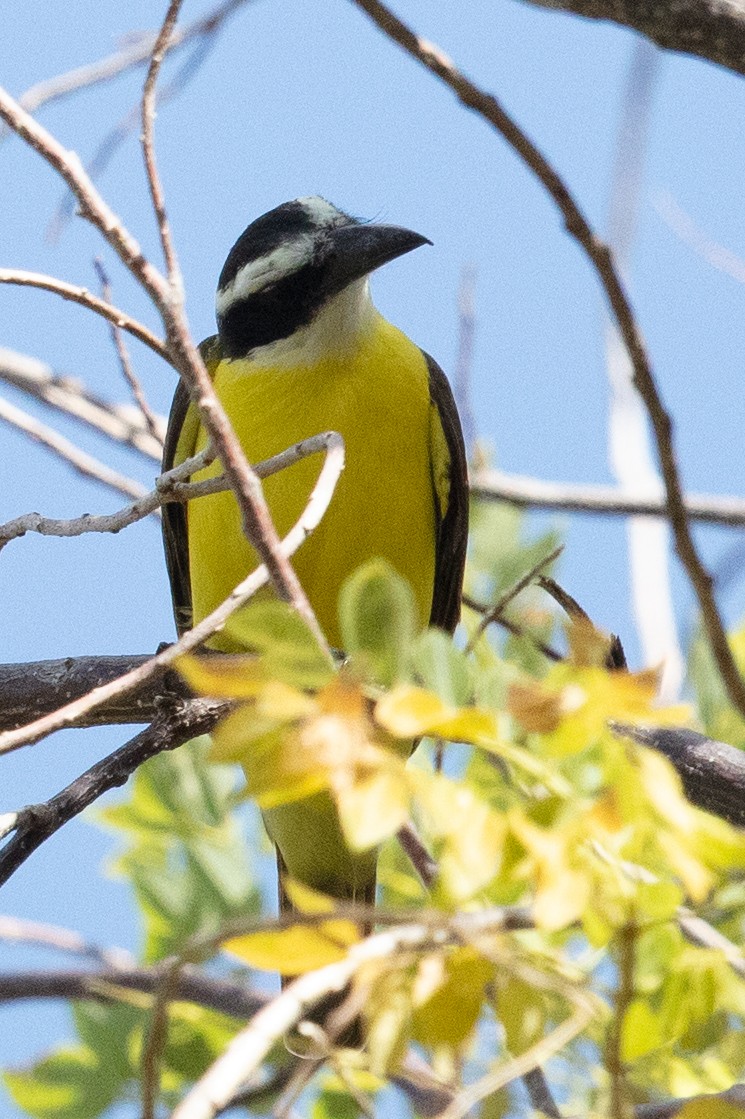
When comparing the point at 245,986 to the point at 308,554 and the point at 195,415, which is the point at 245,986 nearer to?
the point at 308,554

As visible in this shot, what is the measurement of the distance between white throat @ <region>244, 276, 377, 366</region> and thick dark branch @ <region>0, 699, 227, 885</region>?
1351mm

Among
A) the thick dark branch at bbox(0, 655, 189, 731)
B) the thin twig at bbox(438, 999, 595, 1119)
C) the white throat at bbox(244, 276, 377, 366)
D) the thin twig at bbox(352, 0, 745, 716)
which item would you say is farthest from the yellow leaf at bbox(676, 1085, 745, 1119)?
the white throat at bbox(244, 276, 377, 366)

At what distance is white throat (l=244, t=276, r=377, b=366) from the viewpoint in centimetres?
387

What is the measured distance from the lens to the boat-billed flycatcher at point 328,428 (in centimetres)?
363

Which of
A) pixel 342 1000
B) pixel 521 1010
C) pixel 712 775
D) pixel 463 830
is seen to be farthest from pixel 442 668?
pixel 342 1000

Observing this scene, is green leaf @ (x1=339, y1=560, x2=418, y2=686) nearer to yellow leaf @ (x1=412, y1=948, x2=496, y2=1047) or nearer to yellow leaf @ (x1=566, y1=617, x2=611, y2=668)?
yellow leaf @ (x1=566, y1=617, x2=611, y2=668)

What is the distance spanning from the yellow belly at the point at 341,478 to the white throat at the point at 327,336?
30 millimetres

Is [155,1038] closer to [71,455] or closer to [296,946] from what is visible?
[296,946]

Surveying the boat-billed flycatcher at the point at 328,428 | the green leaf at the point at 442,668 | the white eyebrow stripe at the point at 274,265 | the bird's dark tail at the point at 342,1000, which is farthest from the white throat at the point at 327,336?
the green leaf at the point at 442,668

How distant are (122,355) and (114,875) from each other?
1.20m

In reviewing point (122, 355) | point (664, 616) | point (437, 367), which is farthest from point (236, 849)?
point (664, 616)

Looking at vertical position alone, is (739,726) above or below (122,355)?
below

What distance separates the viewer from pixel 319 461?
11.7ft

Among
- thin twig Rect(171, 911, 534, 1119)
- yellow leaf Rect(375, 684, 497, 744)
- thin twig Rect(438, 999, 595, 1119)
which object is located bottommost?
thin twig Rect(438, 999, 595, 1119)
